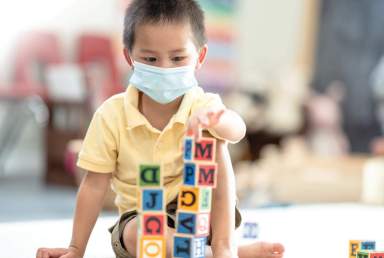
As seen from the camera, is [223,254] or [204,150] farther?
[223,254]

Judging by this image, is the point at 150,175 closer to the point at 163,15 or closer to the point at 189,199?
the point at 189,199

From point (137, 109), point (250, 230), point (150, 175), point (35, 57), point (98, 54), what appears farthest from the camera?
point (98, 54)

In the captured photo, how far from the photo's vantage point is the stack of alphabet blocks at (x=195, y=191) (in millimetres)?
816

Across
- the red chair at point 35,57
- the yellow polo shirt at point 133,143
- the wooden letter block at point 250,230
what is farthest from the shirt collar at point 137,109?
the red chair at point 35,57

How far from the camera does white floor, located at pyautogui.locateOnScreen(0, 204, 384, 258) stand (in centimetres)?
116

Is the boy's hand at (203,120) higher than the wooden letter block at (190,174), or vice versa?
the boy's hand at (203,120)

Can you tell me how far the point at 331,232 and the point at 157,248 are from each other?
621 millimetres

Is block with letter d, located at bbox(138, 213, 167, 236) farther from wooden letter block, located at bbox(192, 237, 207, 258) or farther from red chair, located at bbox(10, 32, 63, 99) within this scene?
red chair, located at bbox(10, 32, 63, 99)

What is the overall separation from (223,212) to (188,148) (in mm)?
155

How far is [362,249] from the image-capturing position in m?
0.98

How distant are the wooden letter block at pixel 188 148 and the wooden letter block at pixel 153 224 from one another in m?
0.07

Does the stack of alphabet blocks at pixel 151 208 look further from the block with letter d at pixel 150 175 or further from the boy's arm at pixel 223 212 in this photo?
the boy's arm at pixel 223 212

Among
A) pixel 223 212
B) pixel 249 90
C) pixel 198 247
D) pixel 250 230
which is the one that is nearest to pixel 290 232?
pixel 250 230

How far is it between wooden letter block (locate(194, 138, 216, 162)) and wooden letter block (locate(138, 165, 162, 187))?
57mm
